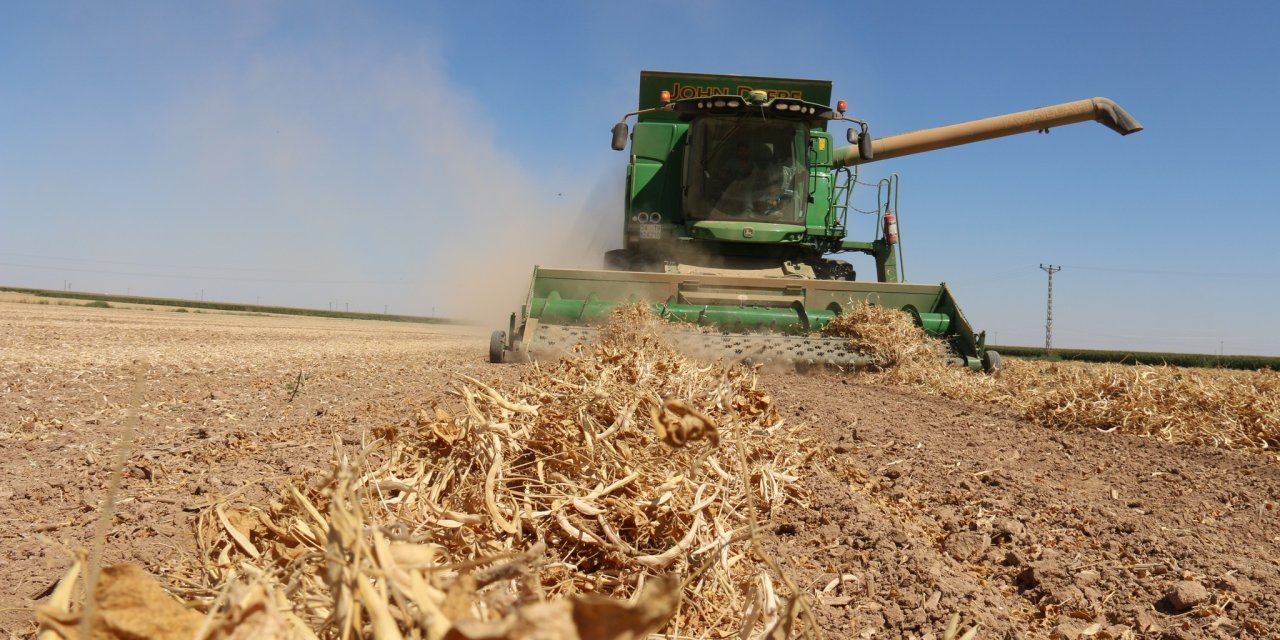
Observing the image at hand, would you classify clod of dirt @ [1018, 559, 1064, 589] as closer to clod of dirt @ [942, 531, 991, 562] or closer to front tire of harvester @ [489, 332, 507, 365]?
clod of dirt @ [942, 531, 991, 562]

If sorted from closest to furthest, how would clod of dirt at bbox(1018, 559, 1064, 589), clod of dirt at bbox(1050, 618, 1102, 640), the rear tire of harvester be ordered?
1. clod of dirt at bbox(1050, 618, 1102, 640)
2. clod of dirt at bbox(1018, 559, 1064, 589)
3. the rear tire of harvester

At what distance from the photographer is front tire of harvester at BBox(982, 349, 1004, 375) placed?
8.69 metres

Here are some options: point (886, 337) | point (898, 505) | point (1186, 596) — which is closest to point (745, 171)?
point (886, 337)

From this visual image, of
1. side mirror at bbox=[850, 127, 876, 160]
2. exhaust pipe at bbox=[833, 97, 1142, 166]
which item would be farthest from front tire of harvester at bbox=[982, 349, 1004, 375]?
exhaust pipe at bbox=[833, 97, 1142, 166]

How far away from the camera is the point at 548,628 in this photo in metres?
0.78

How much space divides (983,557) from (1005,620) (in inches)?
22.7

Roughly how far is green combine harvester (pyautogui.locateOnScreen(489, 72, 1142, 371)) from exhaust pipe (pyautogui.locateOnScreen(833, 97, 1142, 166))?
0.02 meters

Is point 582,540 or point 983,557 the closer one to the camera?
point 582,540

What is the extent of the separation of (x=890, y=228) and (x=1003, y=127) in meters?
2.20

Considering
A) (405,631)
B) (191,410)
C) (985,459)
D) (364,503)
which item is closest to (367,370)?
(191,410)

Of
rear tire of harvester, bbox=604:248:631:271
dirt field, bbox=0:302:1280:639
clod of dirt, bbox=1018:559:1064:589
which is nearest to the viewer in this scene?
dirt field, bbox=0:302:1280:639

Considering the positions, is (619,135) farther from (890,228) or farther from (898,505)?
(898,505)

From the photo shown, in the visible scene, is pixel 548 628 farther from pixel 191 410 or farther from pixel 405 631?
pixel 191 410

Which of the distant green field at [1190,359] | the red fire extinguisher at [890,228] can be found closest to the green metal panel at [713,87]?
the red fire extinguisher at [890,228]
